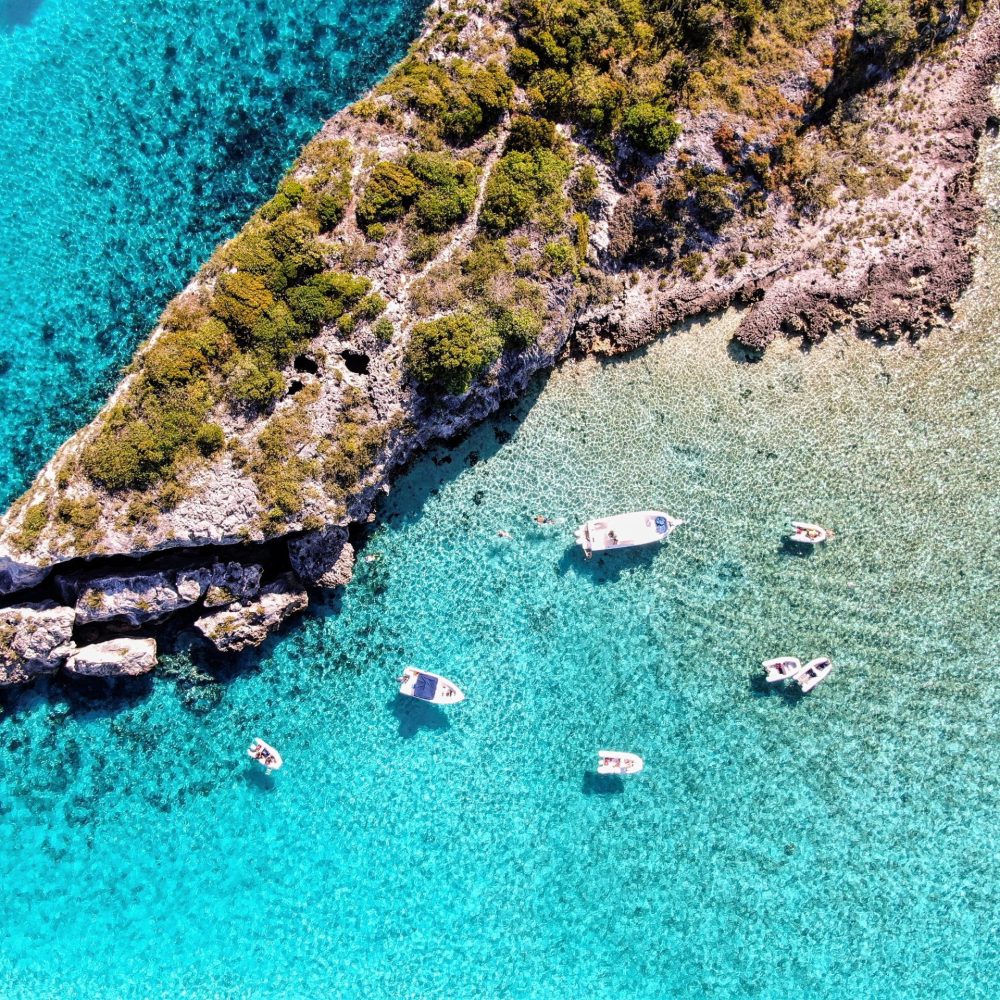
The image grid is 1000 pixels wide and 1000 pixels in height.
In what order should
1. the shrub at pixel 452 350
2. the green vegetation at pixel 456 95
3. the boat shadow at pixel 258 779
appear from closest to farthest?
the shrub at pixel 452 350
the green vegetation at pixel 456 95
the boat shadow at pixel 258 779

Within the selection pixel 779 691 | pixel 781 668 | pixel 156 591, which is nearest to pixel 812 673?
pixel 781 668

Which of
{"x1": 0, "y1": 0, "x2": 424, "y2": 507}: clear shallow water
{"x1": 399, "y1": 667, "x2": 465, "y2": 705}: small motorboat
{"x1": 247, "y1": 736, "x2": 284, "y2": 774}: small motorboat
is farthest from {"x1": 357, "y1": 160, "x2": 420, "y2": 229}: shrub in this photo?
{"x1": 247, "y1": 736, "x2": 284, "y2": 774}: small motorboat

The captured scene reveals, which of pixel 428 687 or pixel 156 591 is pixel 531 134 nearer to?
pixel 428 687

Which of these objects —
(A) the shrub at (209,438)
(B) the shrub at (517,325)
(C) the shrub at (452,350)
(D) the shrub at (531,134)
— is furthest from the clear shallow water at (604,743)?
(D) the shrub at (531,134)

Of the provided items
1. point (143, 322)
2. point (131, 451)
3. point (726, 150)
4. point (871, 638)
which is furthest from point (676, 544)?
point (143, 322)

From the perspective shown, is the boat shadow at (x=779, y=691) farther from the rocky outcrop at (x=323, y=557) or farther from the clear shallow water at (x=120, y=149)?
the clear shallow water at (x=120, y=149)

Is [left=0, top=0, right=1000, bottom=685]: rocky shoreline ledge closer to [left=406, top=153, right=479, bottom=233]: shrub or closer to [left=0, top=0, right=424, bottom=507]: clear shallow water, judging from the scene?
[left=406, top=153, right=479, bottom=233]: shrub

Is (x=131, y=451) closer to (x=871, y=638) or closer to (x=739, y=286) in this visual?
(x=739, y=286)
